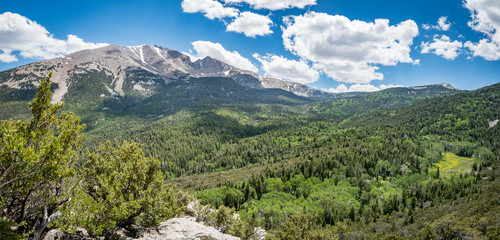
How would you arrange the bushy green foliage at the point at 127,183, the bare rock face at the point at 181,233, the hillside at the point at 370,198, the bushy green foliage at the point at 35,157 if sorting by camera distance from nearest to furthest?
the bushy green foliage at the point at 35,157 < the bushy green foliage at the point at 127,183 < the bare rock face at the point at 181,233 < the hillside at the point at 370,198

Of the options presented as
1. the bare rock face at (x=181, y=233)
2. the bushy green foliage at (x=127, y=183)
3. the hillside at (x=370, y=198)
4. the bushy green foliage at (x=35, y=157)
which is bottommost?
the hillside at (x=370, y=198)

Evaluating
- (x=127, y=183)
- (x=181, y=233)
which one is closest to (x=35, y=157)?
(x=127, y=183)

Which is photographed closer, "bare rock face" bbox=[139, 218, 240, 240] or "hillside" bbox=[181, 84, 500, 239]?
"bare rock face" bbox=[139, 218, 240, 240]

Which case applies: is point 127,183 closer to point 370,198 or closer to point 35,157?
point 35,157

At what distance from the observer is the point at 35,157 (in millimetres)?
12781

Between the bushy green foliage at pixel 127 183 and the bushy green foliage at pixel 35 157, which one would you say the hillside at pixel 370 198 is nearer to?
the bushy green foliage at pixel 127 183

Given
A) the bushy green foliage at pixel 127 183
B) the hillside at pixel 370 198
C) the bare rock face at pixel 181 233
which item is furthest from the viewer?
the hillside at pixel 370 198

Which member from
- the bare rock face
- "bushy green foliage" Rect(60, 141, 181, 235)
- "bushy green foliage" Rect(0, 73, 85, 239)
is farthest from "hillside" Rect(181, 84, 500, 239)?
"bushy green foliage" Rect(0, 73, 85, 239)

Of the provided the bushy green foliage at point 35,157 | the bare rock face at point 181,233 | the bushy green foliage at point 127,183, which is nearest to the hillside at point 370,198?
the bare rock face at point 181,233

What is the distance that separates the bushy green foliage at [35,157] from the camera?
12594 millimetres

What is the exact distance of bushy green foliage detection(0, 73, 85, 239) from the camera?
496 inches

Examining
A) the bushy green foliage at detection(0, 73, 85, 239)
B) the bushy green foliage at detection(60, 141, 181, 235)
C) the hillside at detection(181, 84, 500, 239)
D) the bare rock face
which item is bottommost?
the hillside at detection(181, 84, 500, 239)

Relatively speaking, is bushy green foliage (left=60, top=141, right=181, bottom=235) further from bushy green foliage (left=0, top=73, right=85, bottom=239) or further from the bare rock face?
bushy green foliage (left=0, top=73, right=85, bottom=239)

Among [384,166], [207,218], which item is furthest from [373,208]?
[207,218]
